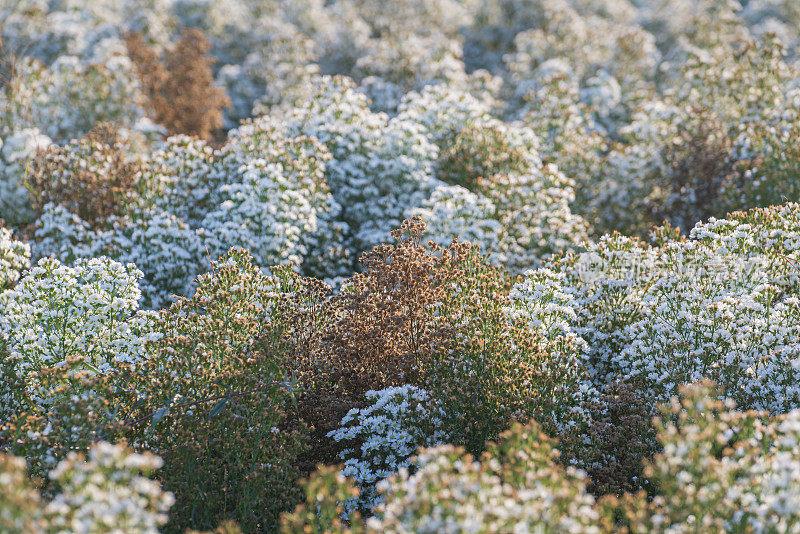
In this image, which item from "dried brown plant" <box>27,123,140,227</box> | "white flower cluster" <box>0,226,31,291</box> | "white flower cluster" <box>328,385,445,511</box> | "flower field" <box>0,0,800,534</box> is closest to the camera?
"flower field" <box>0,0,800,534</box>

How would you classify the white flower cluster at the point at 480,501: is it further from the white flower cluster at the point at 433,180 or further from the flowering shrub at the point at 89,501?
the white flower cluster at the point at 433,180

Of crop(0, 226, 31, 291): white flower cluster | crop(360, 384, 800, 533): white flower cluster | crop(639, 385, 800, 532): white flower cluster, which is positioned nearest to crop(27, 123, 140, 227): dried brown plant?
crop(0, 226, 31, 291): white flower cluster

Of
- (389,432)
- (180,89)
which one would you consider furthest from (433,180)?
(180,89)

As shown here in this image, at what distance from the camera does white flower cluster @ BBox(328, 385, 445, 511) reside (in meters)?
7.06

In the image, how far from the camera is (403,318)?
8055mm

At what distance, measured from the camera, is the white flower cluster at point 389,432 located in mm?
7059

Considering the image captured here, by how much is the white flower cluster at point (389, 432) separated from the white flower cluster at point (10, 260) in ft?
16.7

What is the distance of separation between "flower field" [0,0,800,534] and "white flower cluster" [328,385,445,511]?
0.03 metres

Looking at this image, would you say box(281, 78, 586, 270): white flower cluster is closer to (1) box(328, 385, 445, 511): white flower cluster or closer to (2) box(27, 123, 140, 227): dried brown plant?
(2) box(27, 123, 140, 227): dried brown plant

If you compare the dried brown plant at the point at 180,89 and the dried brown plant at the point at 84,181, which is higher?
the dried brown plant at the point at 180,89

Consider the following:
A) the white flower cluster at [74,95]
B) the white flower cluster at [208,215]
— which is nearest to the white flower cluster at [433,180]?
the white flower cluster at [208,215]

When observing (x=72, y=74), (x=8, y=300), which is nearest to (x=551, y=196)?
(x=8, y=300)

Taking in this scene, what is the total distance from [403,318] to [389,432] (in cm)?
147

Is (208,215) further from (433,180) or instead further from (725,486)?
(725,486)
